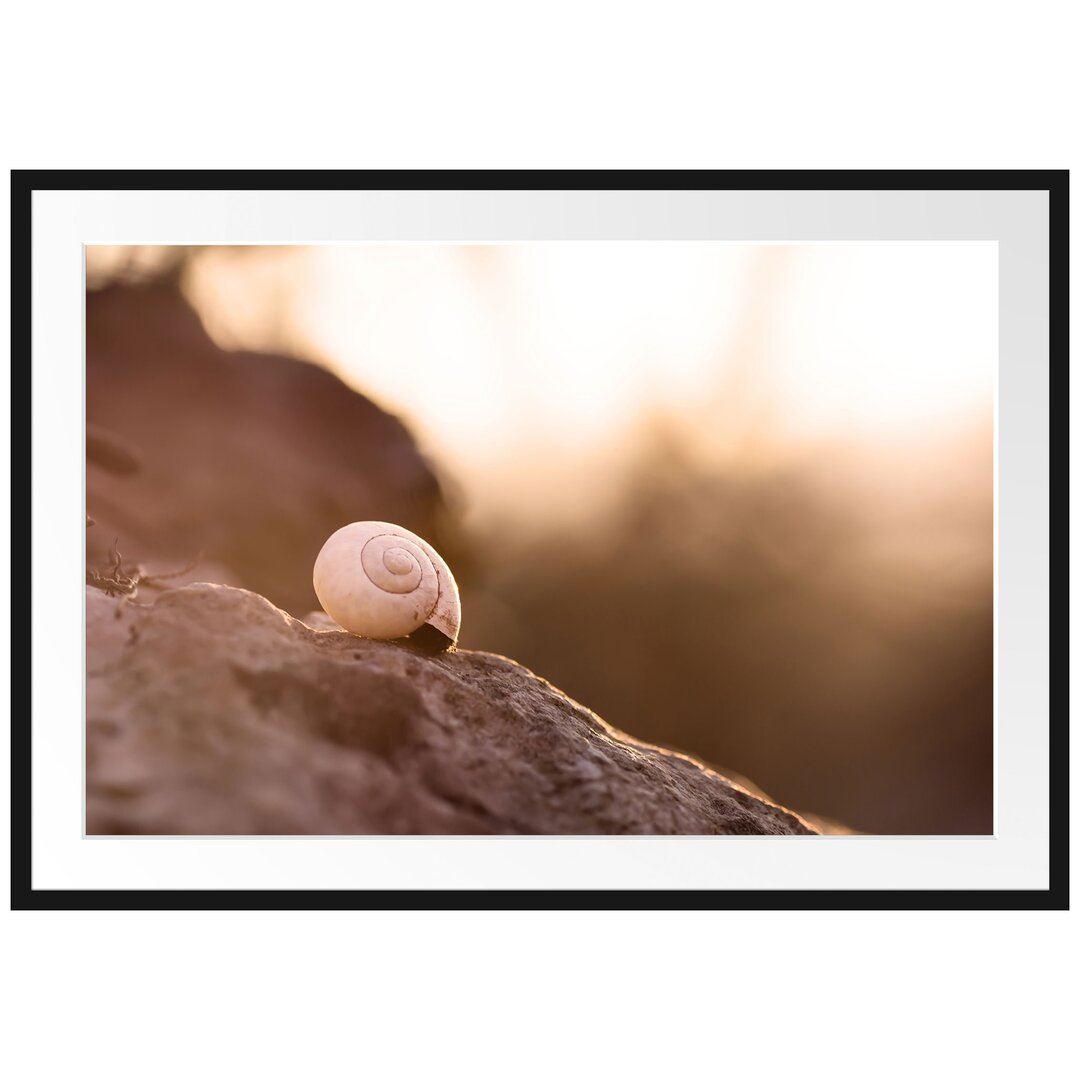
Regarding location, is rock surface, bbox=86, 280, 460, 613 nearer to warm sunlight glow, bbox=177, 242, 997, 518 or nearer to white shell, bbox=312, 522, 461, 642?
warm sunlight glow, bbox=177, 242, 997, 518

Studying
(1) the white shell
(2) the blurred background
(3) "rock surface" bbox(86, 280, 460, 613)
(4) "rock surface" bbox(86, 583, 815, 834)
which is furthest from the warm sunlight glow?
(4) "rock surface" bbox(86, 583, 815, 834)

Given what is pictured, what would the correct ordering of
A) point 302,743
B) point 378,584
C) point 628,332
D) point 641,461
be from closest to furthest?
point 302,743, point 378,584, point 628,332, point 641,461

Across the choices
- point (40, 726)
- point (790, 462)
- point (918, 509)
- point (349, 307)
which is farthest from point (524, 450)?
point (40, 726)
